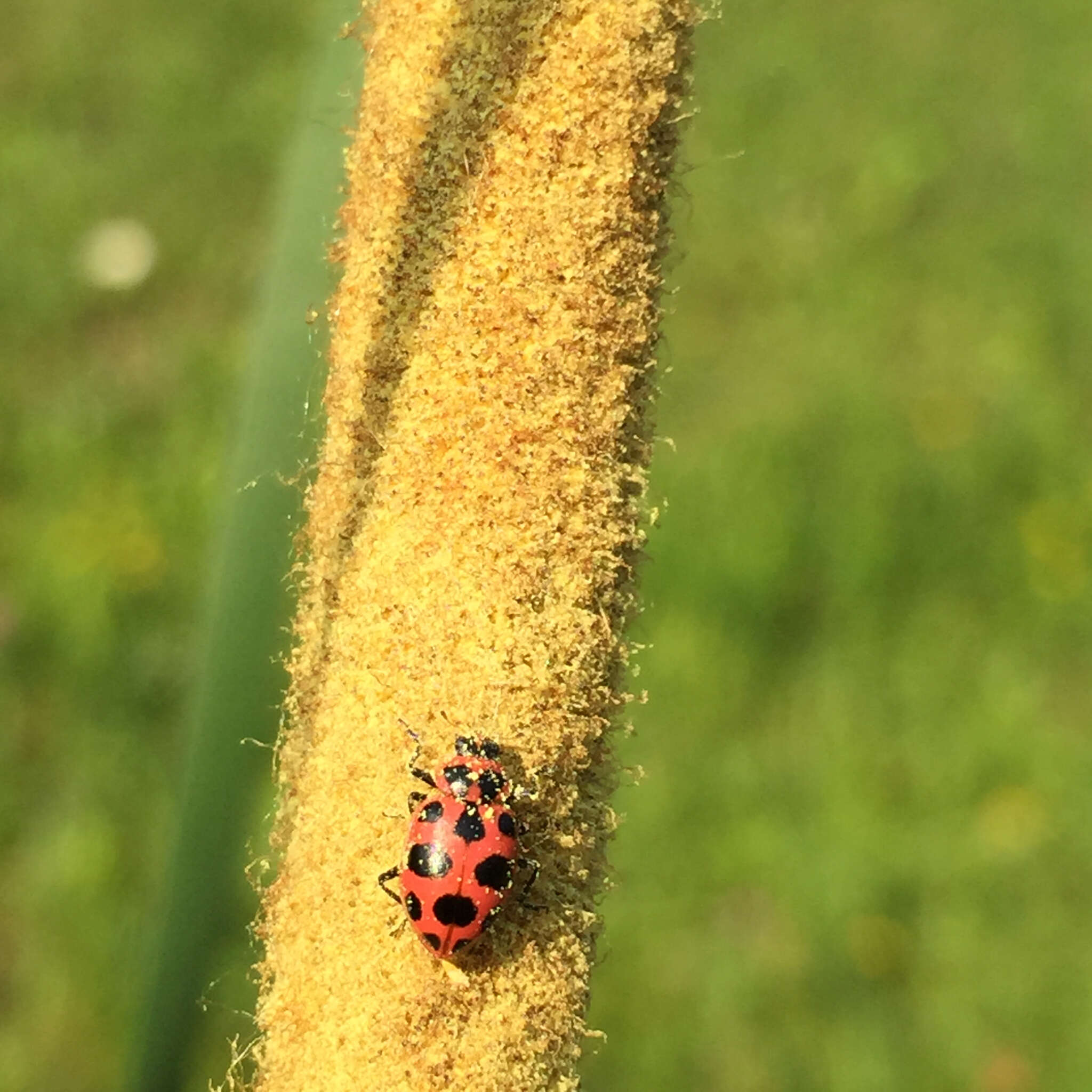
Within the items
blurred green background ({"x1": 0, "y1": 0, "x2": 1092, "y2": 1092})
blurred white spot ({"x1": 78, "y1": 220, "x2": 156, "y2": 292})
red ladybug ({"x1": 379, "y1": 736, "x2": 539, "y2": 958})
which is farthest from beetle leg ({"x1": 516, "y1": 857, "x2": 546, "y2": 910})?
blurred white spot ({"x1": 78, "y1": 220, "x2": 156, "y2": 292})

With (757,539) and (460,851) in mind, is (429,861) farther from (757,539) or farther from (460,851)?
(757,539)

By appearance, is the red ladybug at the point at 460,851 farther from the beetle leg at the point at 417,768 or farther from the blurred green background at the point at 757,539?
the blurred green background at the point at 757,539

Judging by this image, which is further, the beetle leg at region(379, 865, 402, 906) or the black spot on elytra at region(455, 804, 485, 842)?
the black spot on elytra at region(455, 804, 485, 842)

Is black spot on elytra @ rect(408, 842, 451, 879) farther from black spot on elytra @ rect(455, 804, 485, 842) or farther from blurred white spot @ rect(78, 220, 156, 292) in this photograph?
blurred white spot @ rect(78, 220, 156, 292)

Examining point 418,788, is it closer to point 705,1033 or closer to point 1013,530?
point 705,1033

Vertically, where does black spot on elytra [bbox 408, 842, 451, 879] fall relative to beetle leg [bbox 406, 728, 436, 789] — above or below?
below

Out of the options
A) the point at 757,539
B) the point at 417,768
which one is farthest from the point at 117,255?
the point at 417,768

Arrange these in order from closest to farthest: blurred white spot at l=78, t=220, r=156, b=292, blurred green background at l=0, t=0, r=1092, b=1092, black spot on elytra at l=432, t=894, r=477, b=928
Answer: black spot on elytra at l=432, t=894, r=477, b=928, blurred green background at l=0, t=0, r=1092, b=1092, blurred white spot at l=78, t=220, r=156, b=292
